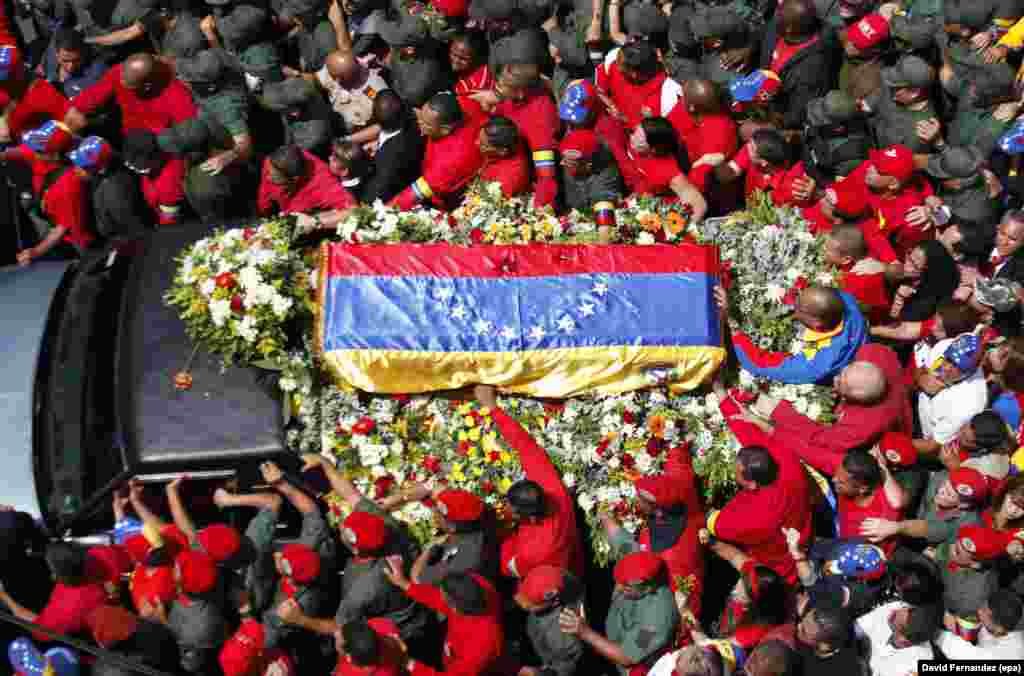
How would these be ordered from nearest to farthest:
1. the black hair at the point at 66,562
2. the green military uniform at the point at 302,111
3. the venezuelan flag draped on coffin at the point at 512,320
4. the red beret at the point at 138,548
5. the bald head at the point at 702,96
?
the black hair at the point at 66,562
the red beret at the point at 138,548
the venezuelan flag draped on coffin at the point at 512,320
the bald head at the point at 702,96
the green military uniform at the point at 302,111

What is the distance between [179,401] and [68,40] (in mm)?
4142

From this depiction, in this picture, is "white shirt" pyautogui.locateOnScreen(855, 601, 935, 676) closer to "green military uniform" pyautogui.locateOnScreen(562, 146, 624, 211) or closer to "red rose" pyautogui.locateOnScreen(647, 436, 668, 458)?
"red rose" pyautogui.locateOnScreen(647, 436, 668, 458)

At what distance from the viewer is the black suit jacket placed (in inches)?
354

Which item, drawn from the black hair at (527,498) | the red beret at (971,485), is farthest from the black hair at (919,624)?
the black hair at (527,498)

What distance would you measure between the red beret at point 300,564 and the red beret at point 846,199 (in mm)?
4191

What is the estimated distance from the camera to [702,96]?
890 centimetres

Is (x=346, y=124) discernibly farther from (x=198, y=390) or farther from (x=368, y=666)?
(x=368, y=666)

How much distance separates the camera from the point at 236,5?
33.6 ft

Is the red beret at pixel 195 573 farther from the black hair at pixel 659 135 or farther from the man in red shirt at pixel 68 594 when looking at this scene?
the black hair at pixel 659 135

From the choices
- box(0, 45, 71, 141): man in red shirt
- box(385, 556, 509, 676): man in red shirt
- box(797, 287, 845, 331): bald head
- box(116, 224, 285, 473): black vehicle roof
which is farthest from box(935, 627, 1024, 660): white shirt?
box(0, 45, 71, 141): man in red shirt

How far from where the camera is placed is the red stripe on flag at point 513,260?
7.83 meters

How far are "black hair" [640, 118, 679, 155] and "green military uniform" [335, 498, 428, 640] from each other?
328cm

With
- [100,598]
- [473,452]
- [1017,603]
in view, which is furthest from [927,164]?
[100,598]

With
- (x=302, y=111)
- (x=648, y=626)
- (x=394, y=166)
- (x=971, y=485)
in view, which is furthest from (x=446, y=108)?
(x=971, y=485)
